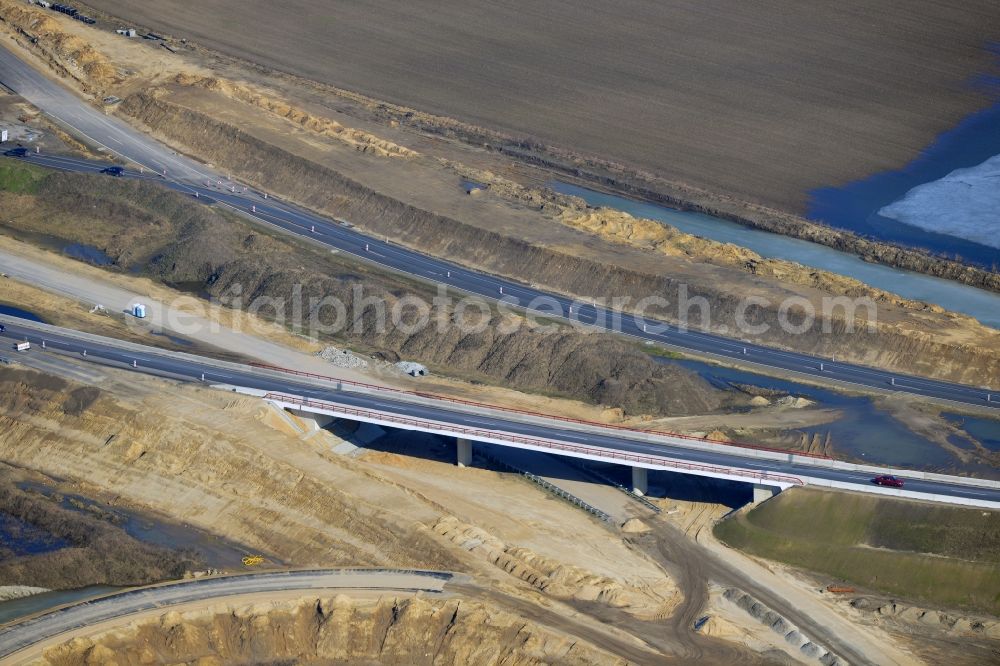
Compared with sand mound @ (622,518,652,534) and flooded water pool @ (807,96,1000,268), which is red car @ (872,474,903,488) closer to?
sand mound @ (622,518,652,534)

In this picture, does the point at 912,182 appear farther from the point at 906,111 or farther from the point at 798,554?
the point at 798,554

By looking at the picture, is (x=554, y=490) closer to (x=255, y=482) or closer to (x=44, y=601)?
(x=255, y=482)

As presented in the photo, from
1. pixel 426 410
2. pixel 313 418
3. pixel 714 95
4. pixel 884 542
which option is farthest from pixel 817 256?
pixel 313 418

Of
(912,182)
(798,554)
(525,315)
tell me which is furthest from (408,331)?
(912,182)

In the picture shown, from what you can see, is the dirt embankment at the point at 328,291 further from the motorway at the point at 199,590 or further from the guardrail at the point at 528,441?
the motorway at the point at 199,590

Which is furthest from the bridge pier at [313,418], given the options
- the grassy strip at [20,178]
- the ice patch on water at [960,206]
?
the ice patch on water at [960,206]

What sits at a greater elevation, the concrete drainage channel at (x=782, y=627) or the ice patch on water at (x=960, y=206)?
the ice patch on water at (x=960, y=206)
